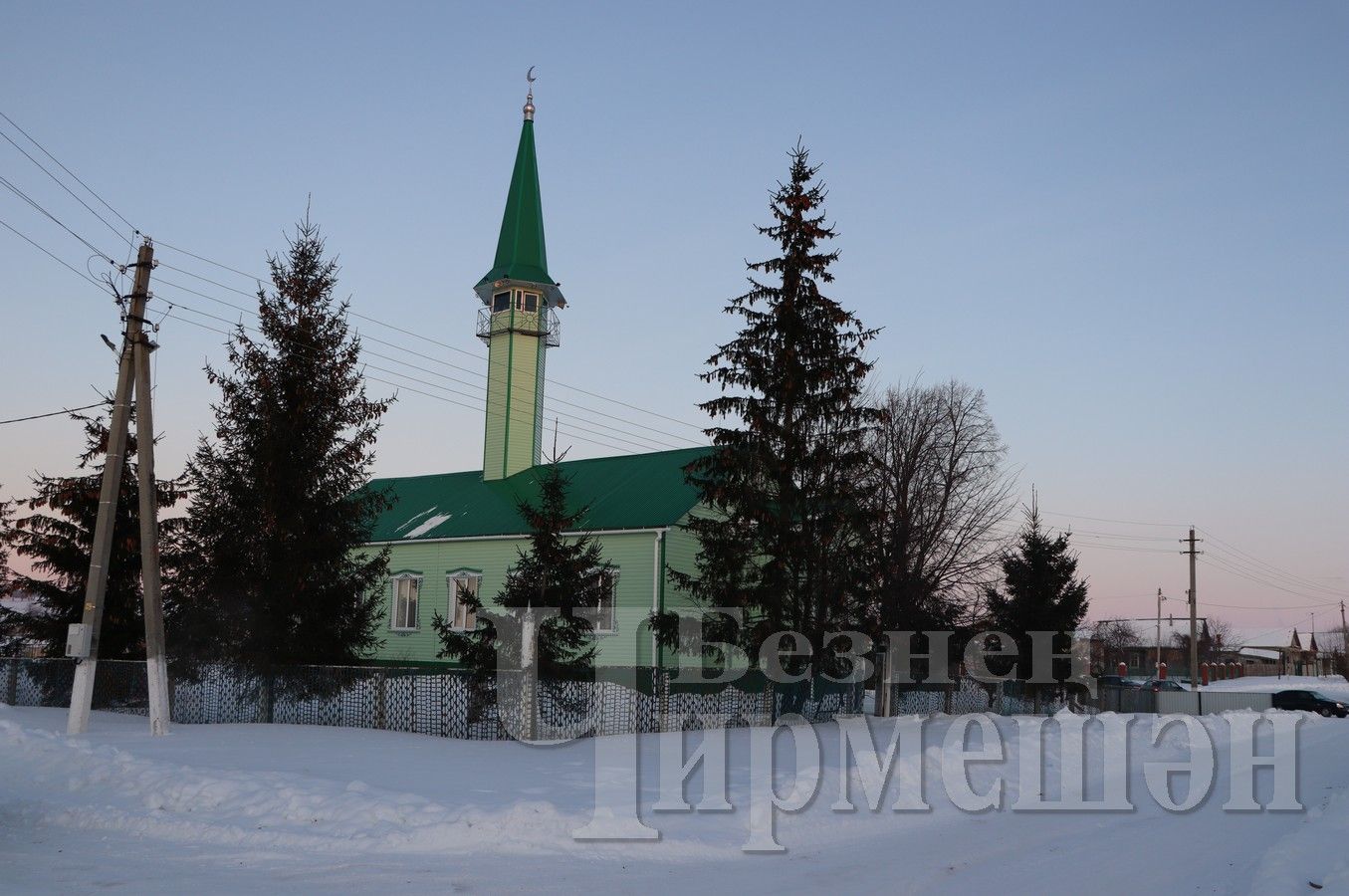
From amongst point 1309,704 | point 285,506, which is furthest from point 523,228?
point 1309,704

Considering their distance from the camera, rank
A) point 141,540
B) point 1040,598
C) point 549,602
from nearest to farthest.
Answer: point 141,540
point 549,602
point 1040,598

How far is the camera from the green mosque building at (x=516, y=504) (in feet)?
101

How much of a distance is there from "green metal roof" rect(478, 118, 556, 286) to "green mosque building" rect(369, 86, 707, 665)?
5cm

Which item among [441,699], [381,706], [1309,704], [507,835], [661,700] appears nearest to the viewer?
[507,835]

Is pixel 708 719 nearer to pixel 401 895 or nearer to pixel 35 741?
pixel 35 741

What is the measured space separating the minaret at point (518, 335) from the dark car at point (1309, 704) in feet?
110

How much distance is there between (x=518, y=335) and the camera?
39594 millimetres

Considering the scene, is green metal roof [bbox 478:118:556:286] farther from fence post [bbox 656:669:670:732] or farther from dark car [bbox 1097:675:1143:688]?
dark car [bbox 1097:675:1143:688]

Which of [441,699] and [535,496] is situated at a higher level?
[535,496]

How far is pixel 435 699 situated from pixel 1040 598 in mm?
21656

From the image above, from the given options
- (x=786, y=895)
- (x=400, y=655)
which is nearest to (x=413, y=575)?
(x=400, y=655)

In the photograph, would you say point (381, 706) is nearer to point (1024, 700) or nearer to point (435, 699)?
point (435, 699)

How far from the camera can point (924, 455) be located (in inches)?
1585

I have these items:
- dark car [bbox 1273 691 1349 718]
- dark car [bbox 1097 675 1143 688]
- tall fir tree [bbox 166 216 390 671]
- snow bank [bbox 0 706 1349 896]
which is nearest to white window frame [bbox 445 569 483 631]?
tall fir tree [bbox 166 216 390 671]
